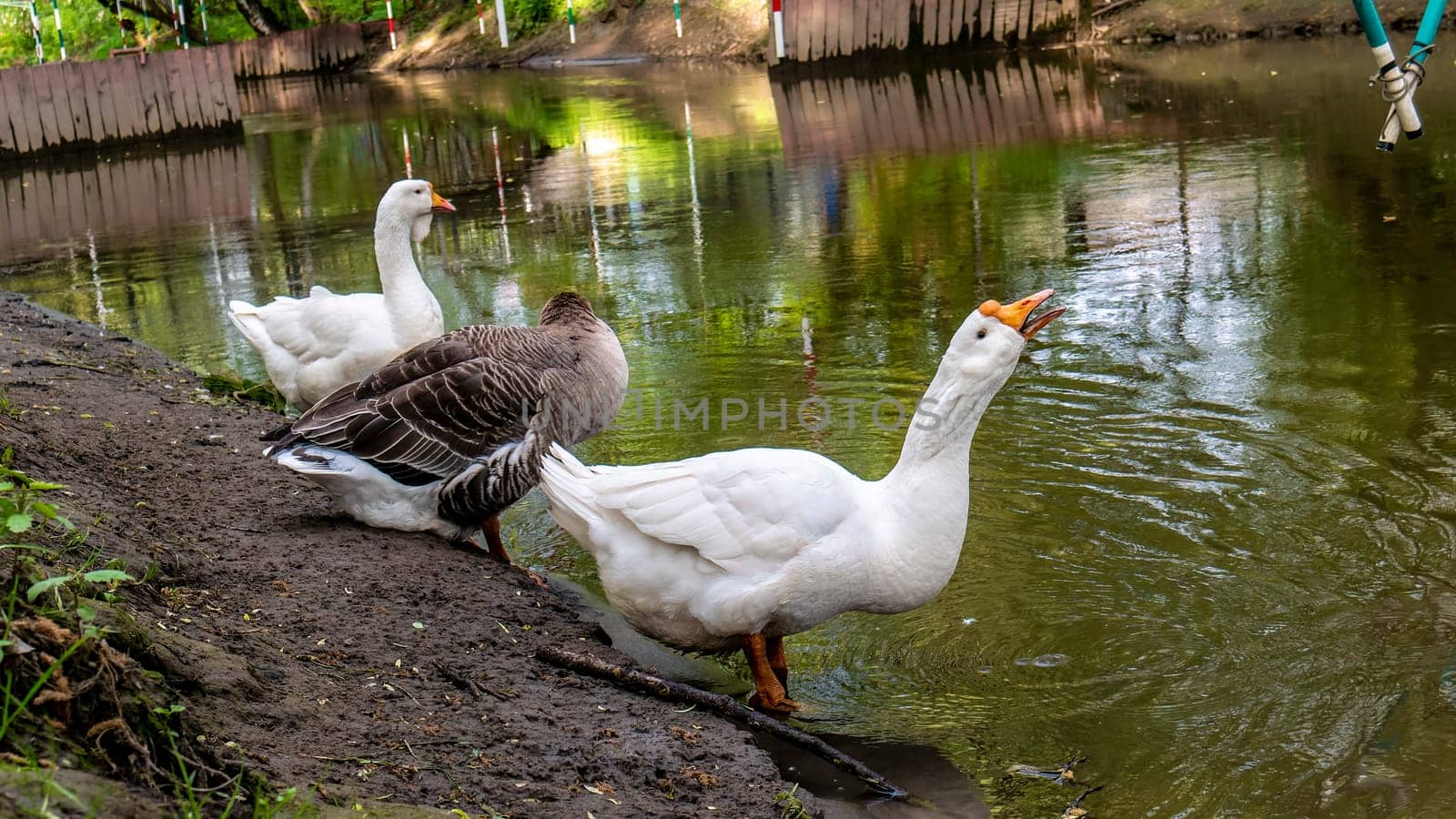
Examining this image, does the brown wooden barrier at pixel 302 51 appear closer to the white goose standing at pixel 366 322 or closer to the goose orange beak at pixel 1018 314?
the white goose standing at pixel 366 322

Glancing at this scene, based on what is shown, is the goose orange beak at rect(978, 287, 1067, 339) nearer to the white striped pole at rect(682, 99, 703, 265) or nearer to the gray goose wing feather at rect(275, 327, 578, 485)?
the gray goose wing feather at rect(275, 327, 578, 485)

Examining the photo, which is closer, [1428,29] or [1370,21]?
[1370,21]

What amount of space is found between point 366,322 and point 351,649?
3.28m

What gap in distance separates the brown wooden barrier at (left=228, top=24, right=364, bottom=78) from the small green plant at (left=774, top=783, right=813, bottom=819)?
41043 millimetres

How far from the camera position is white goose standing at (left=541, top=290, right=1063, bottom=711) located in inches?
177

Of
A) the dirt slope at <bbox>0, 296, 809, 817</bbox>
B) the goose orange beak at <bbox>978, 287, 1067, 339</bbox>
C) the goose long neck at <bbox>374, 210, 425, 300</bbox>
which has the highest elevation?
the goose long neck at <bbox>374, 210, 425, 300</bbox>

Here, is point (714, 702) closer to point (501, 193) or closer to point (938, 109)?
point (501, 193)

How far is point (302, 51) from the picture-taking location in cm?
4159

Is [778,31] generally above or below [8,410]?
above

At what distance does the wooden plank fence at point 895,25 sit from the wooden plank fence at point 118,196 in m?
10.9

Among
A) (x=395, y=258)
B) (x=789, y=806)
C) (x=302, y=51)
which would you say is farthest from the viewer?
(x=302, y=51)

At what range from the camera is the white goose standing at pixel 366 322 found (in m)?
7.28

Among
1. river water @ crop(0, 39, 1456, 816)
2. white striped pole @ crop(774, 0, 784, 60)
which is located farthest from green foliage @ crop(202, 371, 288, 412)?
white striped pole @ crop(774, 0, 784, 60)

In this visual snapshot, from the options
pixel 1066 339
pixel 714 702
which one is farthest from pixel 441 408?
pixel 1066 339
